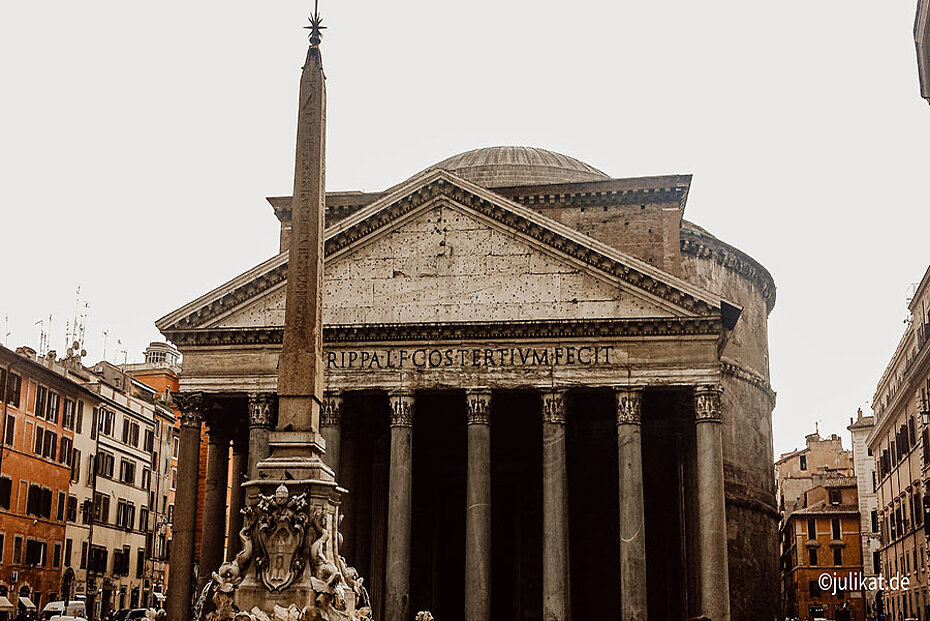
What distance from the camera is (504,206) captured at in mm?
24688

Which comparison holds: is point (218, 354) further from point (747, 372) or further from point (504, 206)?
point (747, 372)

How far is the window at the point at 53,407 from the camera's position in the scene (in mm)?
36625

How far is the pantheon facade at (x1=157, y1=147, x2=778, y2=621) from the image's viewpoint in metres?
23.3

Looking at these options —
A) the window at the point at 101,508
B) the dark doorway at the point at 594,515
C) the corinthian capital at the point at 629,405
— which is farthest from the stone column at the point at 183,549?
the window at the point at 101,508

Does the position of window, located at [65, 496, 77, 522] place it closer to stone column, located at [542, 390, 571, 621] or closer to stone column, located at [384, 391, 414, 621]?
stone column, located at [384, 391, 414, 621]

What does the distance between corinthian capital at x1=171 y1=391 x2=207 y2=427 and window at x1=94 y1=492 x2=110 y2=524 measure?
56.7 feet

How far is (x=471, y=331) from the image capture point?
2425cm

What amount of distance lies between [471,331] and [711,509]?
624 cm

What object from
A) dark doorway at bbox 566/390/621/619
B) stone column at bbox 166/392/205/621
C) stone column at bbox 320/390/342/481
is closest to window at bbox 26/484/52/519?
stone column at bbox 166/392/205/621

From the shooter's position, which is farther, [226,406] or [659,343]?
[226,406]

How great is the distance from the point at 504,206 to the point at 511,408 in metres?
6.52

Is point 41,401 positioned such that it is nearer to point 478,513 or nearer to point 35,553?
point 35,553

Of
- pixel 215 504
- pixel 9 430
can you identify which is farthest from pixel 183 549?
pixel 9 430

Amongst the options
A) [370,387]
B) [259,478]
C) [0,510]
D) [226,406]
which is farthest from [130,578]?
[259,478]
